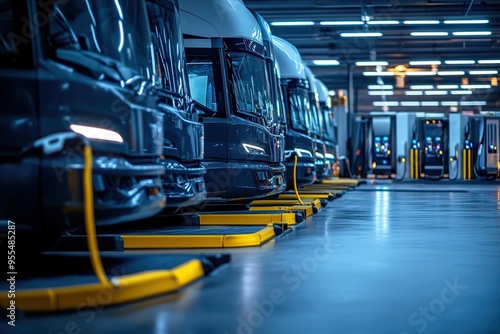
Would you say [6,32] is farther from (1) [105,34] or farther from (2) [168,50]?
(2) [168,50]

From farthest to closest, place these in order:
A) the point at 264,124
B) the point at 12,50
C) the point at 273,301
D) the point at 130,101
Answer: the point at 264,124
the point at 130,101
the point at 12,50
the point at 273,301

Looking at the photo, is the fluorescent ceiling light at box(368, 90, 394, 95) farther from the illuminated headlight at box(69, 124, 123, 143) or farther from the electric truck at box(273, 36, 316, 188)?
the illuminated headlight at box(69, 124, 123, 143)

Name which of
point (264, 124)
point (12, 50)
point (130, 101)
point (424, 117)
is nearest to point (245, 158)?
point (264, 124)

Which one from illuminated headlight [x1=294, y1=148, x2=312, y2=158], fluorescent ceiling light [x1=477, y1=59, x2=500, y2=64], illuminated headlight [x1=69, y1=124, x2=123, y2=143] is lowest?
illuminated headlight [x1=294, y1=148, x2=312, y2=158]

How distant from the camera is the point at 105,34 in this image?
606 cm

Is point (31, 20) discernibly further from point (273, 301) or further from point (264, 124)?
point (264, 124)

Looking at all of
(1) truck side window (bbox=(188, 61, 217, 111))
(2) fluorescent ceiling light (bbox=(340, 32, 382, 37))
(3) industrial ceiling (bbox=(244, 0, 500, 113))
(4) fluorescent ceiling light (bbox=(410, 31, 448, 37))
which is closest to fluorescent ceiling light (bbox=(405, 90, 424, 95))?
(3) industrial ceiling (bbox=(244, 0, 500, 113))

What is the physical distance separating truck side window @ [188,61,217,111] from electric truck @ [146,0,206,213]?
7.55 ft

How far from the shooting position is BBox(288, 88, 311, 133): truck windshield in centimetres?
1721

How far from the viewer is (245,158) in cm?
1101

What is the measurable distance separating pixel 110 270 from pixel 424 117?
102ft

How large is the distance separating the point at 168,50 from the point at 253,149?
11.2 ft

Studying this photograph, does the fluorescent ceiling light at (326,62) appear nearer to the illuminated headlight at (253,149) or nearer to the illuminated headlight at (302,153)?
the illuminated headlight at (302,153)

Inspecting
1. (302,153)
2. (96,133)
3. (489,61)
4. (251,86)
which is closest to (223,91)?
(251,86)
